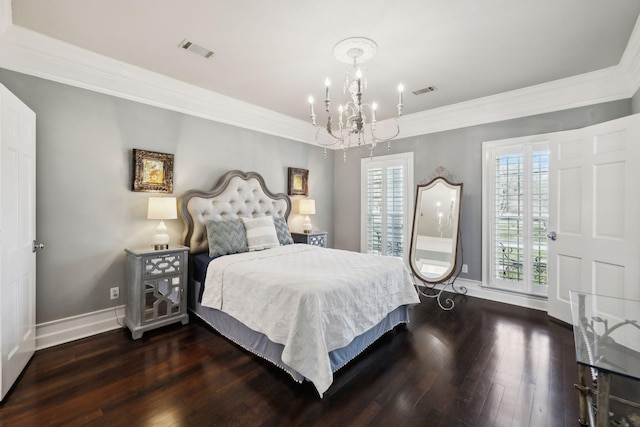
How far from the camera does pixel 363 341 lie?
7.80ft

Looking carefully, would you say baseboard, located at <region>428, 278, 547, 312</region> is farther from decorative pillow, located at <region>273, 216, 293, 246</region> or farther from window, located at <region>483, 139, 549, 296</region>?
decorative pillow, located at <region>273, 216, 293, 246</region>

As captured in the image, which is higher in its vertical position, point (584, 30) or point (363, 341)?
point (584, 30)

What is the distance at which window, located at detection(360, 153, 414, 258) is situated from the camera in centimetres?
455

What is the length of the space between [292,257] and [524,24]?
2.84 meters

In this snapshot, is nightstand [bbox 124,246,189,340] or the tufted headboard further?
the tufted headboard

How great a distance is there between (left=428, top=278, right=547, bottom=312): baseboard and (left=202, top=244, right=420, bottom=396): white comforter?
156 centimetres

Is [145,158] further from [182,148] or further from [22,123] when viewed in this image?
[22,123]

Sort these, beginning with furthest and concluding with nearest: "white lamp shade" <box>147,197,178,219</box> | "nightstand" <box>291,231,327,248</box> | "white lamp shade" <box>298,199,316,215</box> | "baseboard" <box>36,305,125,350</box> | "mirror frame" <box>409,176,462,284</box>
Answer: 1. "white lamp shade" <box>298,199,316,215</box>
2. "nightstand" <box>291,231,327,248</box>
3. "mirror frame" <box>409,176,462,284</box>
4. "white lamp shade" <box>147,197,178,219</box>
5. "baseboard" <box>36,305,125,350</box>

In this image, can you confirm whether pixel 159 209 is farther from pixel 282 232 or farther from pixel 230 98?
pixel 230 98

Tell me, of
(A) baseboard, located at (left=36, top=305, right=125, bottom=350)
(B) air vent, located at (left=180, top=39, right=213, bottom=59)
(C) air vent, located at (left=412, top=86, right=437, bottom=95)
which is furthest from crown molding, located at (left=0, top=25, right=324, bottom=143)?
(A) baseboard, located at (left=36, top=305, right=125, bottom=350)

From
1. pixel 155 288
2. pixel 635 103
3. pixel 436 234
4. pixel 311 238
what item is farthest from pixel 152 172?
pixel 635 103

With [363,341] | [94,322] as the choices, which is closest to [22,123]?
[94,322]

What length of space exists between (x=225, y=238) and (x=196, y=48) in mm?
1892

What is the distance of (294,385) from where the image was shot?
200 centimetres
